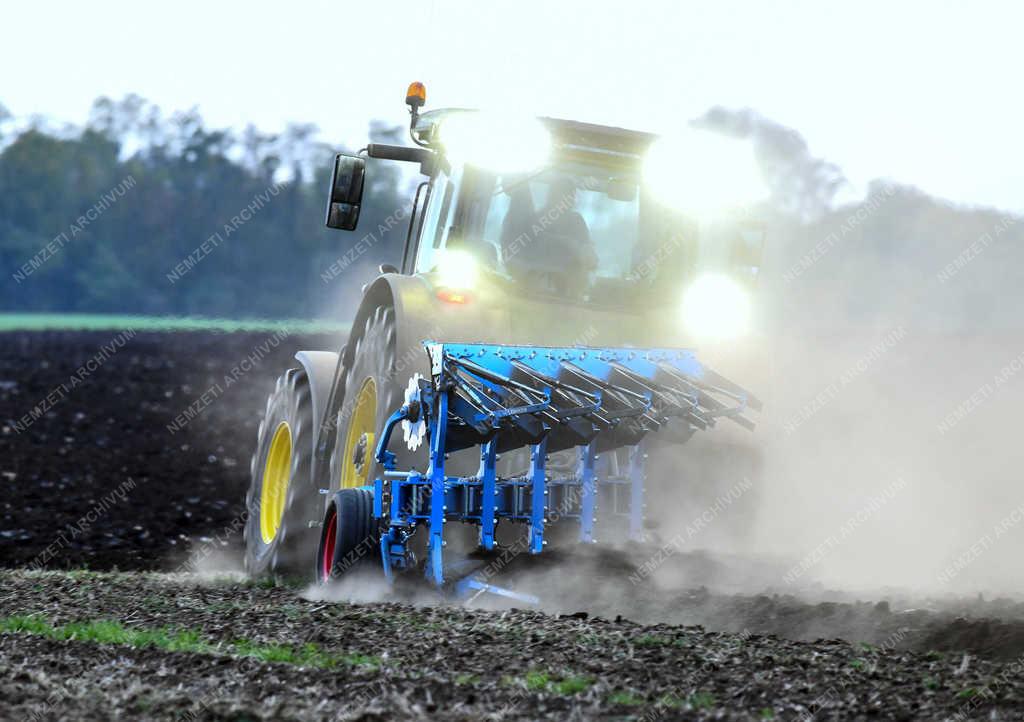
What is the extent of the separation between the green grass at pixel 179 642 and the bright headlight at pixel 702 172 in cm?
442

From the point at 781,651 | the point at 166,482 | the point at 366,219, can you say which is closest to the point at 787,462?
the point at 781,651

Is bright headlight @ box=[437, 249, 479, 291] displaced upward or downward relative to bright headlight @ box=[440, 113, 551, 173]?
downward

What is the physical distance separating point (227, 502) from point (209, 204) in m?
49.0

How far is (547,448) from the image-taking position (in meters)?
8.38

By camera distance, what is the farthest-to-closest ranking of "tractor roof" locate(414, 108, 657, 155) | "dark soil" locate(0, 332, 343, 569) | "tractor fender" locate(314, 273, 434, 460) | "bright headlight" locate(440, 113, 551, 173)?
1. "dark soil" locate(0, 332, 343, 569)
2. "tractor roof" locate(414, 108, 657, 155)
3. "bright headlight" locate(440, 113, 551, 173)
4. "tractor fender" locate(314, 273, 434, 460)

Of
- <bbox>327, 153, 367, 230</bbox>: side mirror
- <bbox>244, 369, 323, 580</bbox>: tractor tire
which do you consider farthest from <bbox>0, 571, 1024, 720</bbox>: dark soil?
<bbox>327, 153, 367, 230</bbox>: side mirror

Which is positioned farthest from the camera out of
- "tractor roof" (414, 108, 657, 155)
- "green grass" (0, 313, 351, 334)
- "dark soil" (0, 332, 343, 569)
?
"green grass" (0, 313, 351, 334)

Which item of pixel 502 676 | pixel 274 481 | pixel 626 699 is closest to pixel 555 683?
pixel 502 676

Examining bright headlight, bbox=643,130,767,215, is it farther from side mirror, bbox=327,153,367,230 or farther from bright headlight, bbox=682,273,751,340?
side mirror, bbox=327,153,367,230

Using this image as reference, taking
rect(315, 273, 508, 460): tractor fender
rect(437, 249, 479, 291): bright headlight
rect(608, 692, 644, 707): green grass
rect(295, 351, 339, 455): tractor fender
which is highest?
rect(437, 249, 479, 291): bright headlight

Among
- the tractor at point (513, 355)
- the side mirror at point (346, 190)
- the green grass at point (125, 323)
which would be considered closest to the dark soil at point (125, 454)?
the green grass at point (125, 323)

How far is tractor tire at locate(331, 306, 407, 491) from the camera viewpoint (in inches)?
335

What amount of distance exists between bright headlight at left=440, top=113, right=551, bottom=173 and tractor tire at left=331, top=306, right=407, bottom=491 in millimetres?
1152

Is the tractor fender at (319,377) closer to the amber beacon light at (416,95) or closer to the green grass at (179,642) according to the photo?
the amber beacon light at (416,95)
